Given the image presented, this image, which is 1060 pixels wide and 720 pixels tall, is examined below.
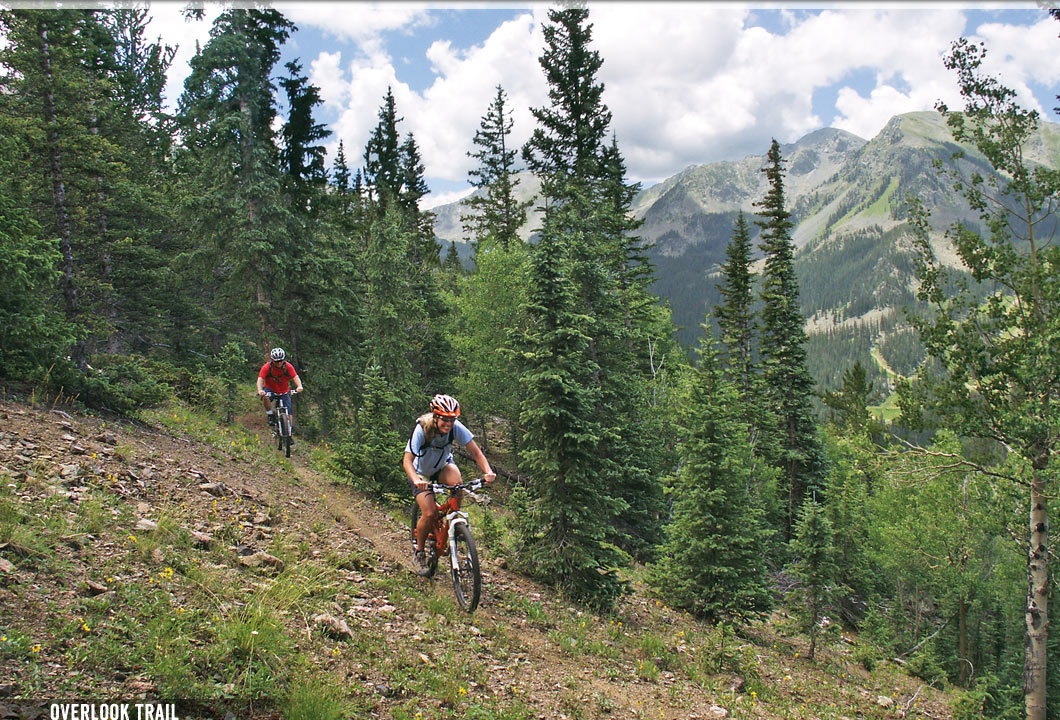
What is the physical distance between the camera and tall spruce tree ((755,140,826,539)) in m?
29.5

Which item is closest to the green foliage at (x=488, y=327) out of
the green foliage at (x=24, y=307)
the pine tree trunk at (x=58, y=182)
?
the pine tree trunk at (x=58, y=182)

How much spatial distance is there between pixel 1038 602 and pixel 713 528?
7.31m

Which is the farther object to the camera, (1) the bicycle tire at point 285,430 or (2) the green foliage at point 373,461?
(1) the bicycle tire at point 285,430

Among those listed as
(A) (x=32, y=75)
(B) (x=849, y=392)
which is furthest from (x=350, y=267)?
(B) (x=849, y=392)

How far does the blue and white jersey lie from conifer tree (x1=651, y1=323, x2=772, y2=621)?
8125 millimetres

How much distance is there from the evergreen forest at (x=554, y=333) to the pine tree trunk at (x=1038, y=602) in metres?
0.06

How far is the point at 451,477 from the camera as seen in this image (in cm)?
783

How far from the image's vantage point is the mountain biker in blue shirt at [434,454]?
7.43 meters

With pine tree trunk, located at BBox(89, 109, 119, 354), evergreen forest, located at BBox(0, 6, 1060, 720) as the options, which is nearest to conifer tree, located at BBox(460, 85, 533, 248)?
evergreen forest, located at BBox(0, 6, 1060, 720)

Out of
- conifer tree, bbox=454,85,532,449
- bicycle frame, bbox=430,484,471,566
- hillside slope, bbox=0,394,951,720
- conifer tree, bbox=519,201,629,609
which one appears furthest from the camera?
conifer tree, bbox=454,85,532,449

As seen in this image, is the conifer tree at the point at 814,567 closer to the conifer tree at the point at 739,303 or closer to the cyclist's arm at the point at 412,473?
the cyclist's arm at the point at 412,473

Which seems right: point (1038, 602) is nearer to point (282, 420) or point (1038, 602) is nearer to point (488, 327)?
point (282, 420)

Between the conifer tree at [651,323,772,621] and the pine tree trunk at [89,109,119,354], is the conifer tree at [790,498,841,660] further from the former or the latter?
the pine tree trunk at [89,109,119,354]

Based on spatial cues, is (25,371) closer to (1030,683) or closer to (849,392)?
(1030,683)
